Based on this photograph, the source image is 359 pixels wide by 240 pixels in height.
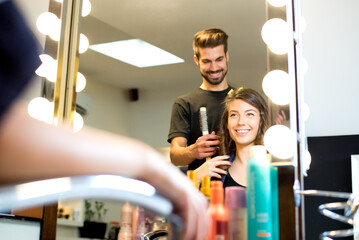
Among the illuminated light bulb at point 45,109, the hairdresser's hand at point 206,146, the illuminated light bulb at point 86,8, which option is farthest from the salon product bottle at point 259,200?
Answer: the illuminated light bulb at point 86,8

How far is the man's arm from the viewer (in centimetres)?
108

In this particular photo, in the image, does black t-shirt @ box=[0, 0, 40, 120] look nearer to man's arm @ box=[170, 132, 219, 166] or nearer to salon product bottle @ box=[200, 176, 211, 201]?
salon product bottle @ box=[200, 176, 211, 201]

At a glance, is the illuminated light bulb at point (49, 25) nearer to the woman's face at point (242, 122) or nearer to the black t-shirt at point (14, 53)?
the woman's face at point (242, 122)

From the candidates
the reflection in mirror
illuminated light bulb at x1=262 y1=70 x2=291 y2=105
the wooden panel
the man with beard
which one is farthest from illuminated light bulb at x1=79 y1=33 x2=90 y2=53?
illuminated light bulb at x1=262 y1=70 x2=291 y2=105

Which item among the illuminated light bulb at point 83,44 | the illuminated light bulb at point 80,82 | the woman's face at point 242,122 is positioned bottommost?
the woman's face at point 242,122

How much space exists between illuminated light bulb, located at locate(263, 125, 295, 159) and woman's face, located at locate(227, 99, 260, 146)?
0.05 meters

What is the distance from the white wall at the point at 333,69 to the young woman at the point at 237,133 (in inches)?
24.6

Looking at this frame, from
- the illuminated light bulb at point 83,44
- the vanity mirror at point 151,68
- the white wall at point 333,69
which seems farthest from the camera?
the white wall at point 333,69

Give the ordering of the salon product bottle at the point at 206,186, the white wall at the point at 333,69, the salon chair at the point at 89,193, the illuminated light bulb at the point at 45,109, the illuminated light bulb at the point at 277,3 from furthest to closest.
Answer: the white wall at the point at 333,69 < the illuminated light bulb at the point at 45,109 < the illuminated light bulb at the point at 277,3 < the salon product bottle at the point at 206,186 < the salon chair at the point at 89,193

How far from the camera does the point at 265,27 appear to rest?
3.52ft

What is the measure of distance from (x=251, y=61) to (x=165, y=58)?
269 mm

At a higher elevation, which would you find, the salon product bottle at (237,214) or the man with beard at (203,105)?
the man with beard at (203,105)

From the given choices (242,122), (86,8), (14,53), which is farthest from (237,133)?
(14,53)

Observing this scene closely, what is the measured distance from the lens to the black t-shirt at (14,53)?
24 centimetres
